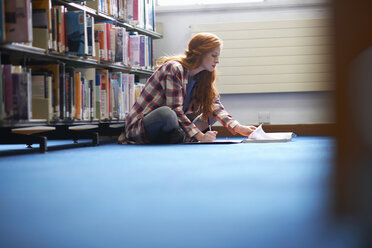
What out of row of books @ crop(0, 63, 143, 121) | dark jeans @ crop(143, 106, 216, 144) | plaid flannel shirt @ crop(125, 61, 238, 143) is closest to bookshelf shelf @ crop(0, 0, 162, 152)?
row of books @ crop(0, 63, 143, 121)

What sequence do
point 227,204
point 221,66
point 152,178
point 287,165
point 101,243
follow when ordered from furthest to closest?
point 221,66 → point 287,165 → point 152,178 → point 227,204 → point 101,243

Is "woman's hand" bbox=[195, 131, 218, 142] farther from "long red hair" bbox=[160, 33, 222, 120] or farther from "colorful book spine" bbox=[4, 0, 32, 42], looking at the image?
"colorful book spine" bbox=[4, 0, 32, 42]

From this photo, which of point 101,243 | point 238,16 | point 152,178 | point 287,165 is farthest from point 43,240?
point 238,16

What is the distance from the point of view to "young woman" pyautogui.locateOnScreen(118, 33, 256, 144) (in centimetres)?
283

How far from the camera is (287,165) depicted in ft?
5.17

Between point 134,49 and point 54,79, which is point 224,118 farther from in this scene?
point 134,49

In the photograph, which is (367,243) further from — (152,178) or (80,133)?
(80,133)

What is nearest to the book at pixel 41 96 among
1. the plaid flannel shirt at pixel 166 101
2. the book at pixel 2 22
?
the book at pixel 2 22

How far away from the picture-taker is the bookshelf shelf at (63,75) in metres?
2.29

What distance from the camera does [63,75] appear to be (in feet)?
9.08

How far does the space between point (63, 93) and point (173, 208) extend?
206cm

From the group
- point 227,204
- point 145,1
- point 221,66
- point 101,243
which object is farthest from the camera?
point 221,66

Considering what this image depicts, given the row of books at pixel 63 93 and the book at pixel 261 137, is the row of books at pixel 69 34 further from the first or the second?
the book at pixel 261 137

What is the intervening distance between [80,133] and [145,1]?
5.18ft
